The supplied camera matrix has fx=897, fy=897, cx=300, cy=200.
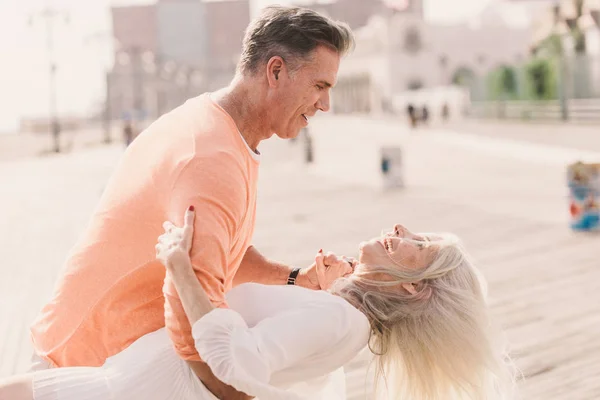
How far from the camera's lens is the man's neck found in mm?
2535

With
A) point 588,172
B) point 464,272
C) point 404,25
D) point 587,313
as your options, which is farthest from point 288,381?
point 404,25

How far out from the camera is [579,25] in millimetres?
45906

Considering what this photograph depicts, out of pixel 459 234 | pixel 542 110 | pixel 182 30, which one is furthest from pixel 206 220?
pixel 182 30

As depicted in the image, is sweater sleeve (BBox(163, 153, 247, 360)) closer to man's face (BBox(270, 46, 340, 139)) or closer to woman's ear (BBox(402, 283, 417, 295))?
man's face (BBox(270, 46, 340, 139))

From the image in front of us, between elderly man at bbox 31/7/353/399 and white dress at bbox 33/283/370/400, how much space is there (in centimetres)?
9

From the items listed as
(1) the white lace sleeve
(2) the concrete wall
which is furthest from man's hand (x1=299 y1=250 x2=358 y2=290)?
(2) the concrete wall

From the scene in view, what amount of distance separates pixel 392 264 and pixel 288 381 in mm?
534

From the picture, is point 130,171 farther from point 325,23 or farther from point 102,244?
point 325,23

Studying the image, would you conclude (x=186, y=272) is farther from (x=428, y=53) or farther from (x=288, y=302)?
(x=428, y=53)

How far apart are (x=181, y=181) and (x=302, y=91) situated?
1.50 feet

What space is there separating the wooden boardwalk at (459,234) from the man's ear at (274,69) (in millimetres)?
2068

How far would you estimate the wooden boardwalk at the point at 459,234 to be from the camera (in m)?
4.86

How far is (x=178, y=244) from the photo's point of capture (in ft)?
7.11

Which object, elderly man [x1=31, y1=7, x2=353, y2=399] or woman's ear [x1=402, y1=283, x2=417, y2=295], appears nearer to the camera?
elderly man [x1=31, y1=7, x2=353, y2=399]
